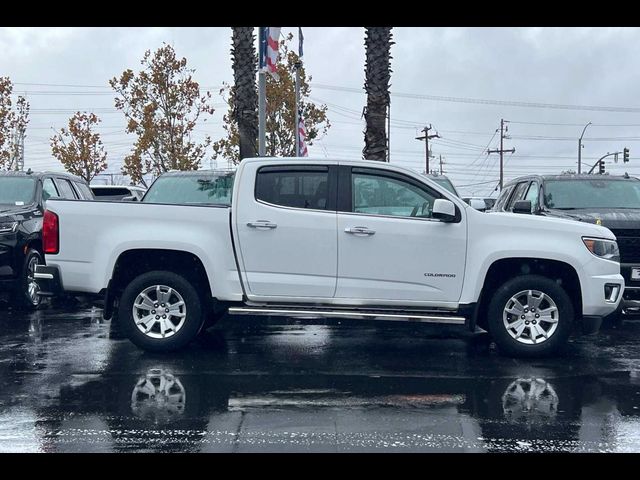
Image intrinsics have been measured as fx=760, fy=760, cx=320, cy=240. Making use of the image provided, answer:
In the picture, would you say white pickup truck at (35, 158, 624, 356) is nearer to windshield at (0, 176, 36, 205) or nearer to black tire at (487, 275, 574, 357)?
black tire at (487, 275, 574, 357)

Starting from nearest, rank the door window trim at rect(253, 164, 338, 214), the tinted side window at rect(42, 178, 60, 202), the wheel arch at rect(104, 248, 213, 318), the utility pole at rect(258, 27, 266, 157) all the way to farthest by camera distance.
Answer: the door window trim at rect(253, 164, 338, 214) → the wheel arch at rect(104, 248, 213, 318) → the tinted side window at rect(42, 178, 60, 202) → the utility pole at rect(258, 27, 266, 157)

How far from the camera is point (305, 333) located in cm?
912

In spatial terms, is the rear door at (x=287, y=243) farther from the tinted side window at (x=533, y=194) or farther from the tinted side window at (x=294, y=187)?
the tinted side window at (x=533, y=194)

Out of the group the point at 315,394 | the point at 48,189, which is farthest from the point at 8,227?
the point at 315,394

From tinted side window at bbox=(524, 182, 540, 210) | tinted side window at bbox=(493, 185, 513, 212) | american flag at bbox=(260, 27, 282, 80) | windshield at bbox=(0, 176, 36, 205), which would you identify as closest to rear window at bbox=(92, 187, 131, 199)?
american flag at bbox=(260, 27, 282, 80)

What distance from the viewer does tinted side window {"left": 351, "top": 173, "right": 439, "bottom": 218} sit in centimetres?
766

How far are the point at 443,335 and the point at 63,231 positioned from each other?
445 centimetres

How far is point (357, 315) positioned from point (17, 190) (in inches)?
258

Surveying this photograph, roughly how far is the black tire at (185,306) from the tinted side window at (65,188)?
495 cm

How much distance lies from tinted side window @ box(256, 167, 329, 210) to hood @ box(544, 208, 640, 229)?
148 inches
